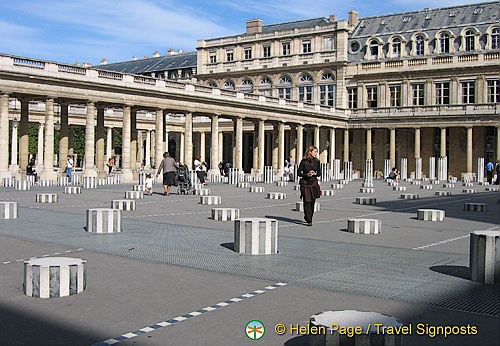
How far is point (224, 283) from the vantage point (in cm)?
853

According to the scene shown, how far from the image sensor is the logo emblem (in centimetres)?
604

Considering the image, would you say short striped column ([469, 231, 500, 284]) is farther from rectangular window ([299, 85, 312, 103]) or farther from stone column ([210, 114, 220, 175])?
rectangular window ([299, 85, 312, 103])

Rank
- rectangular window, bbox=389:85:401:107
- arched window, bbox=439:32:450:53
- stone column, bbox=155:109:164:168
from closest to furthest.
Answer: stone column, bbox=155:109:164:168 < arched window, bbox=439:32:450:53 < rectangular window, bbox=389:85:401:107

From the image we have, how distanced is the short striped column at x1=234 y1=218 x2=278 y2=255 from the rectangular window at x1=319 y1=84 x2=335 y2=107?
63126 millimetres

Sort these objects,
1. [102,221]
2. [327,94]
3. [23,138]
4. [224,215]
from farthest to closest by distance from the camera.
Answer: [327,94] → [23,138] → [224,215] → [102,221]

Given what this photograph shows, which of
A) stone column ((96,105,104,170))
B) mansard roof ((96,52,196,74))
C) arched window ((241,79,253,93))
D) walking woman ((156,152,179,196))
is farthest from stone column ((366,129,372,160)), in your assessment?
walking woman ((156,152,179,196))

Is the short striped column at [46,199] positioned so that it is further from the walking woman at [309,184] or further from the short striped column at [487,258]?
the short striped column at [487,258]

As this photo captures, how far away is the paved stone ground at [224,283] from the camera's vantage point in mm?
6281

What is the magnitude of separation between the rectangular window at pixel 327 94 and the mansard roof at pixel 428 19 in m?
7.02

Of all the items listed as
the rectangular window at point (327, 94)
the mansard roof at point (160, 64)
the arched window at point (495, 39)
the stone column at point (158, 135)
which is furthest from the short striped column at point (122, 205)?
the mansard roof at point (160, 64)

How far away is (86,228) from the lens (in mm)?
14266

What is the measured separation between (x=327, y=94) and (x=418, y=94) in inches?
422

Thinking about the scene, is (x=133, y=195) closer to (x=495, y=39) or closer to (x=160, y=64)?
(x=495, y=39)

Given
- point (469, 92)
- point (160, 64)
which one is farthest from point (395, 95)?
point (160, 64)
